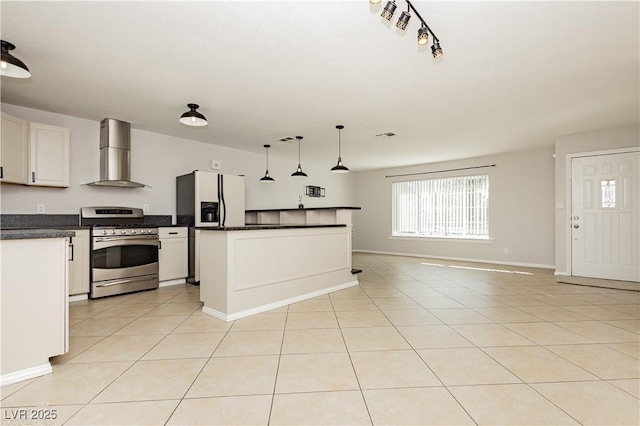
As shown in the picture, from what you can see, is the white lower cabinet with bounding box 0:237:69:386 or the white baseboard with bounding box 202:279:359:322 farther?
the white baseboard with bounding box 202:279:359:322

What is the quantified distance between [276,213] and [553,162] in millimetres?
5523

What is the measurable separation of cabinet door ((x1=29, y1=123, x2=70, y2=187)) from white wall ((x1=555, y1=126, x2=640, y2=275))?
767 centimetres

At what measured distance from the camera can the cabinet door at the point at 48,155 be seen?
3674mm

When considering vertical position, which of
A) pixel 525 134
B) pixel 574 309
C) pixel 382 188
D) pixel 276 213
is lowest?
pixel 574 309

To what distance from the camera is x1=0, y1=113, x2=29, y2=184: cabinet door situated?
3.32 metres

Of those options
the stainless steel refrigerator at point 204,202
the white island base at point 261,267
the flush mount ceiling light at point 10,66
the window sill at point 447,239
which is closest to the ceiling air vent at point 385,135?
the white island base at point 261,267

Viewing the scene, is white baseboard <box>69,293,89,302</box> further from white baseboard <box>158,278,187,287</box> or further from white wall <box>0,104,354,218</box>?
white wall <box>0,104,354,218</box>

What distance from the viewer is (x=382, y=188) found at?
8.66m

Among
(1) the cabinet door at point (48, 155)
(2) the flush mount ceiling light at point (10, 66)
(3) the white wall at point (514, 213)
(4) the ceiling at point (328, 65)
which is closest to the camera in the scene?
(4) the ceiling at point (328, 65)

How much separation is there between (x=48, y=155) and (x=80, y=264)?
4.67 ft

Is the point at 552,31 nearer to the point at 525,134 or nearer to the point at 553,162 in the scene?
the point at 525,134

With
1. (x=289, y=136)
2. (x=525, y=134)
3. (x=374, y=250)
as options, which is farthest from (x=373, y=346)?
(x=374, y=250)

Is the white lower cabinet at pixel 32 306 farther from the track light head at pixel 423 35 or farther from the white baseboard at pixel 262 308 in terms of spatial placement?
the track light head at pixel 423 35

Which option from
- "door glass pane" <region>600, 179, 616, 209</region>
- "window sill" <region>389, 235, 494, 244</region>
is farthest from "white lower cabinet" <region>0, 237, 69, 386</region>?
"window sill" <region>389, 235, 494, 244</region>
